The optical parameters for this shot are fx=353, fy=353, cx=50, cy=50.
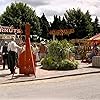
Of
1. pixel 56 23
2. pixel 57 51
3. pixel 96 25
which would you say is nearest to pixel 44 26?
pixel 56 23

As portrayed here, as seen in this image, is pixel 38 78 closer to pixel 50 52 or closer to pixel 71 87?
pixel 71 87

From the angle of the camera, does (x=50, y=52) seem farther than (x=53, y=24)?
No

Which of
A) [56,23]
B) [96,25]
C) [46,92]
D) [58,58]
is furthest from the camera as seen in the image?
[96,25]

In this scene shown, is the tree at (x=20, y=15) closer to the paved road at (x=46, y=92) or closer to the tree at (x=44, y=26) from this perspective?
the tree at (x=44, y=26)

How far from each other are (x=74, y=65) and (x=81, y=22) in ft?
159

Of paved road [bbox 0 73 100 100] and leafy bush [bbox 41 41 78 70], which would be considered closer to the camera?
paved road [bbox 0 73 100 100]

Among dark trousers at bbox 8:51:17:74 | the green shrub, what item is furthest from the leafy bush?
dark trousers at bbox 8:51:17:74

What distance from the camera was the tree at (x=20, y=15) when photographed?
63938 millimetres

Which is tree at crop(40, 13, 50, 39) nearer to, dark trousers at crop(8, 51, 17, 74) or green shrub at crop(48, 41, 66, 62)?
green shrub at crop(48, 41, 66, 62)

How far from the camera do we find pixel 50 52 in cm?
1984

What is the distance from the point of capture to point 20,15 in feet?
215

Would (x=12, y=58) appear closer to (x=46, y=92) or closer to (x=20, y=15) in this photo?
(x=46, y=92)

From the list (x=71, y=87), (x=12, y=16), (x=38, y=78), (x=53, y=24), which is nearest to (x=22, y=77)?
(x=38, y=78)

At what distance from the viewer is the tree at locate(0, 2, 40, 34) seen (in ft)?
210
